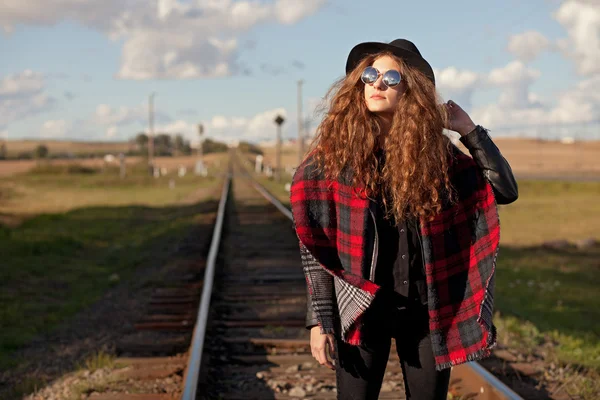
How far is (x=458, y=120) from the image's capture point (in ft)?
9.29

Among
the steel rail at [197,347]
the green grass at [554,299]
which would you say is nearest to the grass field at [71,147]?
the green grass at [554,299]

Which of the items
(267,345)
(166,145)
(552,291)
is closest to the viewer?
(267,345)

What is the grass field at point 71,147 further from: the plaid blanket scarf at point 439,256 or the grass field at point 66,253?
the plaid blanket scarf at point 439,256

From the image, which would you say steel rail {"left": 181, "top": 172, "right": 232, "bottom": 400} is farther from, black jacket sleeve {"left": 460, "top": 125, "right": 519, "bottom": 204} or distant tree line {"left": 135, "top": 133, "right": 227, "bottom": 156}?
distant tree line {"left": 135, "top": 133, "right": 227, "bottom": 156}

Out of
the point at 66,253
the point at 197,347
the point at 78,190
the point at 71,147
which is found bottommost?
the point at 71,147

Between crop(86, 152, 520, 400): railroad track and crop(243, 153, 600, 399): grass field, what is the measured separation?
4.41 feet

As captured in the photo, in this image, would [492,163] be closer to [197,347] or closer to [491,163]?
[491,163]

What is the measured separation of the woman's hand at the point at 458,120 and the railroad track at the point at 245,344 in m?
2.04

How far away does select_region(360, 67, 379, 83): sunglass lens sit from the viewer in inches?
108

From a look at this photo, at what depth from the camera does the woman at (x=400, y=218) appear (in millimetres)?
2707

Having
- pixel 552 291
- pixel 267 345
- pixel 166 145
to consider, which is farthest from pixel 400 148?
pixel 166 145

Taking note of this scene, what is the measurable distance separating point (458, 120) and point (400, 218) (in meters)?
0.43

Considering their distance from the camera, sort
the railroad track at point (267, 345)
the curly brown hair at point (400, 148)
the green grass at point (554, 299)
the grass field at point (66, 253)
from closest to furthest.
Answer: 1. the curly brown hair at point (400, 148)
2. the railroad track at point (267, 345)
3. the green grass at point (554, 299)
4. the grass field at point (66, 253)

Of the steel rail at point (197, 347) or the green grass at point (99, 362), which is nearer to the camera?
the steel rail at point (197, 347)
